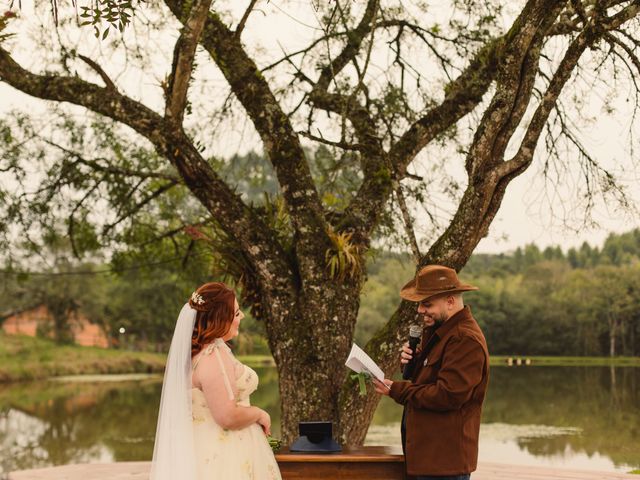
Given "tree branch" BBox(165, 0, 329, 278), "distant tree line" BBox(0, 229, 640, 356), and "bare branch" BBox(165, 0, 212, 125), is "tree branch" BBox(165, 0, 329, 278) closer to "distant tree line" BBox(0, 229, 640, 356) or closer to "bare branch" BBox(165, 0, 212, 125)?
"bare branch" BBox(165, 0, 212, 125)

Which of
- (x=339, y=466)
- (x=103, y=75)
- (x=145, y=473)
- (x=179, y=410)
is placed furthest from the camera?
(x=145, y=473)

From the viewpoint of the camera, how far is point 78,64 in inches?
320

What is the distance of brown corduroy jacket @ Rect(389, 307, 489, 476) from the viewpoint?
3.36 meters

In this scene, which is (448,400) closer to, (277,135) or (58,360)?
(277,135)

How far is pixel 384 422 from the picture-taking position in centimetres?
1834

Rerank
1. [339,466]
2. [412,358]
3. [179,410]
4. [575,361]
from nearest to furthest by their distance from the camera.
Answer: [179,410], [412,358], [339,466], [575,361]

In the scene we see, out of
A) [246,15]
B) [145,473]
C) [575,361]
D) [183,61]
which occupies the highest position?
[246,15]

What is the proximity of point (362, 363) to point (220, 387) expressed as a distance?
0.74 m

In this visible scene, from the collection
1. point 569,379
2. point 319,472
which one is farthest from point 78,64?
point 569,379

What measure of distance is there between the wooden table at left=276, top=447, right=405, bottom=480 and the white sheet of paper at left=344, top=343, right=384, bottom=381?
429 mm

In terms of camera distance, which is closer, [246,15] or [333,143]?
[333,143]

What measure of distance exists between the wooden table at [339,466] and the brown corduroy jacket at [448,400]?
0.37m

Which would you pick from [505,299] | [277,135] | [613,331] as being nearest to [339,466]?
[277,135]

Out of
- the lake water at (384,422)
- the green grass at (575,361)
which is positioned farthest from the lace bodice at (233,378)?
the green grass at (575,361)
